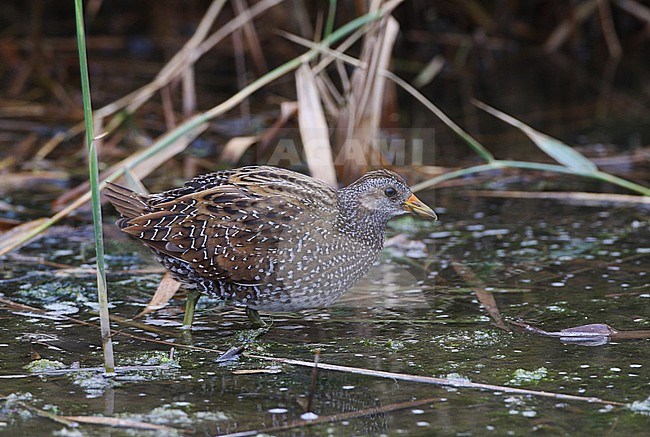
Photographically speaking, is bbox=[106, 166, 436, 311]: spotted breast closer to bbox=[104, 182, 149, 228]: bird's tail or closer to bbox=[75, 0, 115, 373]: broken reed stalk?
bbox=[104, 182, 149, 228]: bird's tail

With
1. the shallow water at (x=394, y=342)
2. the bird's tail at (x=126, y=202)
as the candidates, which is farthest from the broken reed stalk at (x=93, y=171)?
the bird's tail at (x=126, y=202)

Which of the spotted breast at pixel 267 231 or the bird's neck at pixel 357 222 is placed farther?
the bird's neck at pixel 357 222

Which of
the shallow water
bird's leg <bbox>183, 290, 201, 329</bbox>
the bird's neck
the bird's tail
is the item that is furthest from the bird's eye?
the bird's tail

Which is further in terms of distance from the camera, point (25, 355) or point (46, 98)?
point (46, 98)

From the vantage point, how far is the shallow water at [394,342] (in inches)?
134

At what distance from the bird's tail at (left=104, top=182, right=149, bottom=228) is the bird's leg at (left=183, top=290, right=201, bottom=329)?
1.40 ft

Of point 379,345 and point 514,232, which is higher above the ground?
point 514,232

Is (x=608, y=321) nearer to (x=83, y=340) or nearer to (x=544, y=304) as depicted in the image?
(x=544, y=304)

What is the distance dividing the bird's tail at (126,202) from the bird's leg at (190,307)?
0.43 metres

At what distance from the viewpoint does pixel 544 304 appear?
4684mm

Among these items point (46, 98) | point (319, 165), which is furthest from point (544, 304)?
point (46, 98)

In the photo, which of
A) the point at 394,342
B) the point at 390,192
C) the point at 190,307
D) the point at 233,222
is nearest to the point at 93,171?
the point at 233,222

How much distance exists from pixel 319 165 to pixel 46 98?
146 inches

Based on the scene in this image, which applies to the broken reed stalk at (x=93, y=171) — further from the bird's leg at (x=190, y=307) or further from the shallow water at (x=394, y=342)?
the bird's leg at (x=190, y=307)
